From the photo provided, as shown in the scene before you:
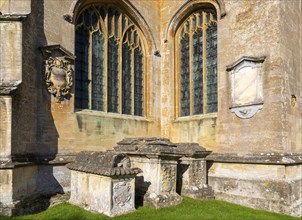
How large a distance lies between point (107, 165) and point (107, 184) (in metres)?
0.42

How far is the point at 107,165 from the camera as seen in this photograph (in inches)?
271

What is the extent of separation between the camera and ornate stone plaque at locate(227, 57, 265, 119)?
28.9 ft

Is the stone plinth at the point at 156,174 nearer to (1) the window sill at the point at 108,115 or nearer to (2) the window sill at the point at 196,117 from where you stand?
(1) the window sill at the point at 108,115

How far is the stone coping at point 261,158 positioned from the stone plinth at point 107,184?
11.4 feet

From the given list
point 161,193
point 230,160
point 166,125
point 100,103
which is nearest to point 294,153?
point 230,160

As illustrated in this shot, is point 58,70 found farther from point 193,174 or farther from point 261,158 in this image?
point 261,158

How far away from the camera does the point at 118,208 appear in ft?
22.4

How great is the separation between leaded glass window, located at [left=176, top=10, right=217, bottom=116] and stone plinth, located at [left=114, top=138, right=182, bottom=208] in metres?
3.26

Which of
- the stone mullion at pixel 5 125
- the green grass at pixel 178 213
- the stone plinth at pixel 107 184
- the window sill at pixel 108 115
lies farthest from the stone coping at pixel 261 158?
the stone mullion at pixel 5 125

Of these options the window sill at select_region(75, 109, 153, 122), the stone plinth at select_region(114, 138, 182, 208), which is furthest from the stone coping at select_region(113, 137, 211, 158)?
the window sill at select_region(75, 109, 153, 122)

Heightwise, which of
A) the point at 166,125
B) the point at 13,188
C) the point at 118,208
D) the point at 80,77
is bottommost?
the point at 118,208

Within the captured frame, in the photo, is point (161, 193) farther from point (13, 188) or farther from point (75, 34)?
point (75, 34)

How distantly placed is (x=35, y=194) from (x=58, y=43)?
435cm

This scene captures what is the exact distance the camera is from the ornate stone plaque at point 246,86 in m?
8.82
